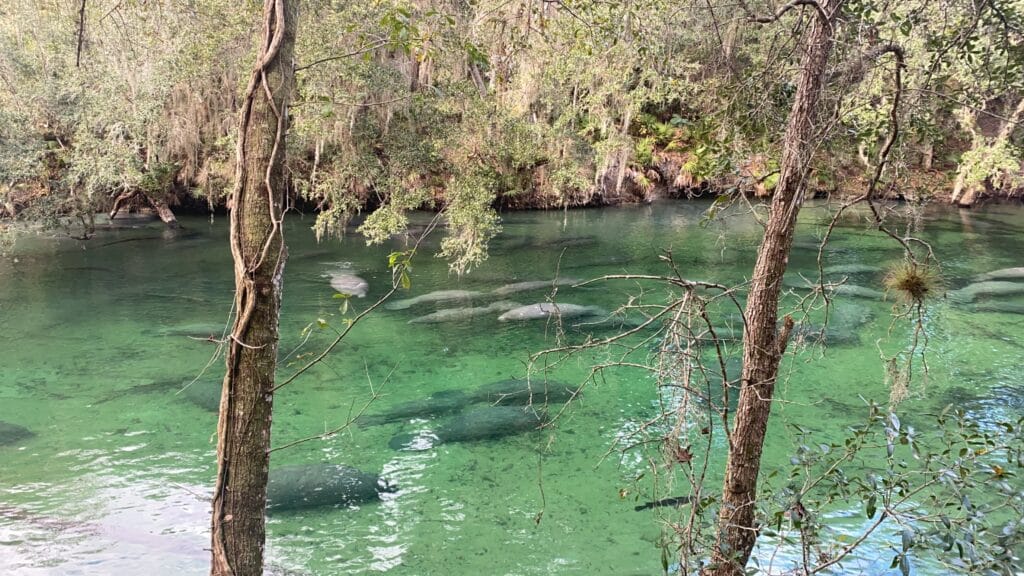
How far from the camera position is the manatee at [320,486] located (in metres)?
5.89

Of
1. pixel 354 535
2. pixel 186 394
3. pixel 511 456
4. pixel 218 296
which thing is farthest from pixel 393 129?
pixel 354 535

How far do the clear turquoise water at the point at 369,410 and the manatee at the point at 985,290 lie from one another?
0.82 metres

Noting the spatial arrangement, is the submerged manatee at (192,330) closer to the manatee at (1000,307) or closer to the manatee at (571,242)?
the manatee at (571,242)

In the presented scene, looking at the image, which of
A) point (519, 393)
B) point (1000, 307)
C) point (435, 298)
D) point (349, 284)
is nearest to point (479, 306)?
point (435, 298)

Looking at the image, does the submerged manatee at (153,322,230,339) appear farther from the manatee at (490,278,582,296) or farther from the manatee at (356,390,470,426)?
the manatee at (490,278,582,296)

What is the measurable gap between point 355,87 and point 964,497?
11093 millimetres

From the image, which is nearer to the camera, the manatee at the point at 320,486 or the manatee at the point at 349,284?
the manatee at the point at 320,486

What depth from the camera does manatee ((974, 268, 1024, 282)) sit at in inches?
526

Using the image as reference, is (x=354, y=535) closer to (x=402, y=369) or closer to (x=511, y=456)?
(x=511, y=456)

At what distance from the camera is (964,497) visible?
239 centimetres

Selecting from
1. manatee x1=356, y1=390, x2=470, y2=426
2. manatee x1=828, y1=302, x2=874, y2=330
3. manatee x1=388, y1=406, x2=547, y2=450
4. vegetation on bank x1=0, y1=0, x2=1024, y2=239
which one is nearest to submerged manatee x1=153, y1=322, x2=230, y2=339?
vegetation on bank x1=0, y1=0, x2=1024, y2=239

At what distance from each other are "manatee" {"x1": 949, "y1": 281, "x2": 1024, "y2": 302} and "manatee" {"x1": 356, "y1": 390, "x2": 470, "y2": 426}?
9.77 m

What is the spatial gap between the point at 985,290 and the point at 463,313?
9837 millimetres

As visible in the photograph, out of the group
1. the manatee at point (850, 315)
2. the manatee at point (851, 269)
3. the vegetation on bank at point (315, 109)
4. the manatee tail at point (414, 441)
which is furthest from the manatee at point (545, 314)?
the manatee at point (851, 269)
